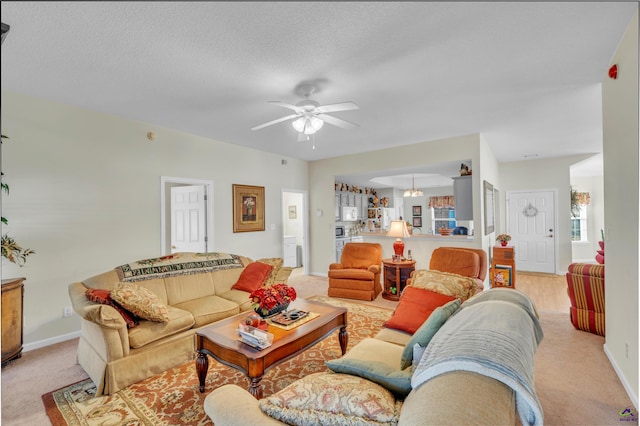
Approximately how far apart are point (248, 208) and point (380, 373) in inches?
177

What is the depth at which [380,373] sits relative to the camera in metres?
1.29

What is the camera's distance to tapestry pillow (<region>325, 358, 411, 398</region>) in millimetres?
1229

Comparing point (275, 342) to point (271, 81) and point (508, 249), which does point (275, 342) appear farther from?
point (508, 249)

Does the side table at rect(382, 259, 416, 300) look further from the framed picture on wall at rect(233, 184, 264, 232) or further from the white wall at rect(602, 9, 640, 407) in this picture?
the framed picture on wall at rect(233, 184, 264, 232)

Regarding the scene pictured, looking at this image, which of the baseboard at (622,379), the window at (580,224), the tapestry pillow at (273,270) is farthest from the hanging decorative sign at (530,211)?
the tapestry pillow at (273,270)

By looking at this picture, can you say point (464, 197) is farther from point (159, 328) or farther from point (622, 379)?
point (159, 328)

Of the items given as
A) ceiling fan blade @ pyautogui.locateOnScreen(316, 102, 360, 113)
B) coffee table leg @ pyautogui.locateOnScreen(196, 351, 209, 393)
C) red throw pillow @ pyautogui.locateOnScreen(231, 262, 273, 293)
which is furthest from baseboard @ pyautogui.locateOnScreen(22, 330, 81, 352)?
ceiling fan blade @ pyautogui.locateOnScreen(316, 102, 360, 113)

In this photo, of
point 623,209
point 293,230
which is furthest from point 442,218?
point 623,209

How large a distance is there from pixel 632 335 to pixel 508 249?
9.38 ft

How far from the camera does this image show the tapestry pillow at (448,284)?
91.5 inches

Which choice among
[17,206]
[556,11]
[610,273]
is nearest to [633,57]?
[556,11]

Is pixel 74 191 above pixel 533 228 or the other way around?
above

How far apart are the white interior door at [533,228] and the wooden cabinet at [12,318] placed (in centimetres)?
873

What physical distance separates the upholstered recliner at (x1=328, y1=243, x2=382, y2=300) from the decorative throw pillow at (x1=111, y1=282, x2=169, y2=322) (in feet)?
9.32
